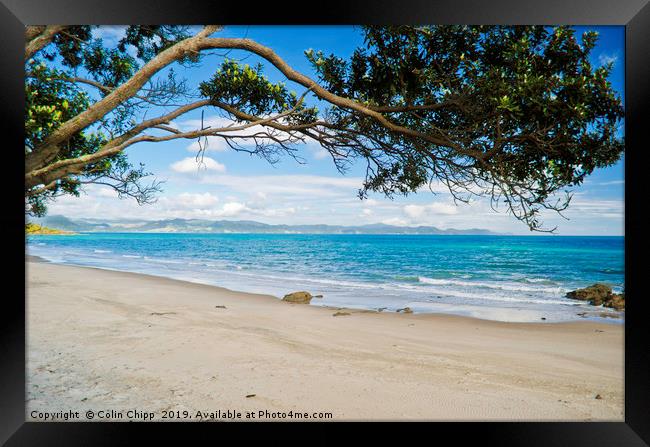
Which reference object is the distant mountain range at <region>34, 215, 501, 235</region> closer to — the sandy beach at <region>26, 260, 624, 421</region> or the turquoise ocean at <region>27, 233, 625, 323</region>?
the sandy beach at <region>26, 260, 624, 421</region>

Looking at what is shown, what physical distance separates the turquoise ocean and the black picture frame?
165cm

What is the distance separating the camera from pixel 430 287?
452 inches

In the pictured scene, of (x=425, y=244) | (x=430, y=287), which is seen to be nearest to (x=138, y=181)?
(x=430, y=287)

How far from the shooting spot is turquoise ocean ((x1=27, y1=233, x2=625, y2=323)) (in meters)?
8.76

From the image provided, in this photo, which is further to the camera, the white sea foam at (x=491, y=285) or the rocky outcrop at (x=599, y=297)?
the white sea foam at (x=491, y=285)

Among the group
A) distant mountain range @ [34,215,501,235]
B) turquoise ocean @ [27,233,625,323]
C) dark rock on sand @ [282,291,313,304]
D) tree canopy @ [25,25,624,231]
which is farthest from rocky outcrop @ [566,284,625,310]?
tree canopy @ [25,25,624,231]

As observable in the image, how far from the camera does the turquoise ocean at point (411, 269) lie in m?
8.76

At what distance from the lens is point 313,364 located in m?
4.11

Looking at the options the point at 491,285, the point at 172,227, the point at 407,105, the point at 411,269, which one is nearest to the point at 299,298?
the point at 172,227

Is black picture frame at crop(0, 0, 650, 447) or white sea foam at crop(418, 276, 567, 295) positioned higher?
black picture frame at crop(0, 0, 650, 447)

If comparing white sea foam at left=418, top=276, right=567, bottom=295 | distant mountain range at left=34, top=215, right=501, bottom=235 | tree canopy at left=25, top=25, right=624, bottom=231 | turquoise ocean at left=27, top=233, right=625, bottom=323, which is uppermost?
tree canopy at left=25, top=25, right=624, bottom=231
